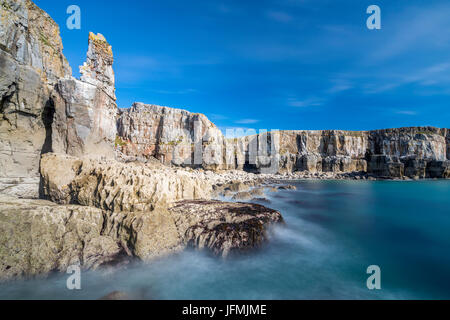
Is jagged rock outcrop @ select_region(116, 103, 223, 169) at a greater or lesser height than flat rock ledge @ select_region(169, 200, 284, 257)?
greater

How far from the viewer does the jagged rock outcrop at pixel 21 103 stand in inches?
386

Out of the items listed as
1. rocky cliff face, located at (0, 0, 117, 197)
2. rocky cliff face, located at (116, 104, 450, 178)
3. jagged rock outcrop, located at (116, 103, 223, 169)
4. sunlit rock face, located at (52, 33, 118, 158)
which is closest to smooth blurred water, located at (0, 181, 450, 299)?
rocky cliff face, located at (0, 0, 117, 197)

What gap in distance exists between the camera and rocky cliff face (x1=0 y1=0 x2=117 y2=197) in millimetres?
10172

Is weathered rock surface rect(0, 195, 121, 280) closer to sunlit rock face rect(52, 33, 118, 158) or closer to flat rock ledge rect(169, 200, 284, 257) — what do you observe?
flat rock ledge rect(169, 200, 284, 257)

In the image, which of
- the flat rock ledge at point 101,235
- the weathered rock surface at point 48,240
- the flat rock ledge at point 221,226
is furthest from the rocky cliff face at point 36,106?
the flat rock ledge at point 221,226

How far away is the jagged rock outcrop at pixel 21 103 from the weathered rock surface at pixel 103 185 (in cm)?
453

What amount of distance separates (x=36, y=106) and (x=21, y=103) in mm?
722

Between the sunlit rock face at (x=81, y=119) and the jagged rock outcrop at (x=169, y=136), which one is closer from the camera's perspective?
the sunlit rock face at (x=81, y=119)

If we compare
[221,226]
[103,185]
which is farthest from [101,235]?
[221,226]

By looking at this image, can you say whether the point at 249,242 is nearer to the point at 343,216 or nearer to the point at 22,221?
the point at 22,221

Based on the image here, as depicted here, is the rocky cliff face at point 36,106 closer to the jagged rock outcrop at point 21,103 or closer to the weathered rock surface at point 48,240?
the jagged rock outcrop at point 21,103

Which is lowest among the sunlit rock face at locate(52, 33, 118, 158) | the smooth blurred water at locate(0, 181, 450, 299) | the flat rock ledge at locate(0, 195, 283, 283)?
the smooth blurred water at locate(0, 181, 450, 299)

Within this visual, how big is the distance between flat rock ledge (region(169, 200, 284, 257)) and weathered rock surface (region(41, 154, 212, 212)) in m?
1.08
